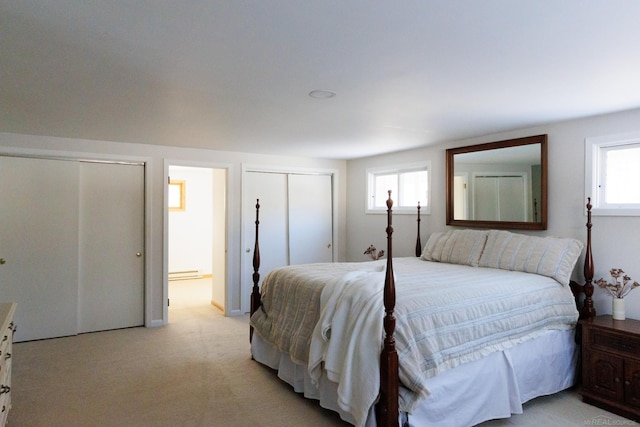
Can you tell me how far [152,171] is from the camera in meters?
4.93

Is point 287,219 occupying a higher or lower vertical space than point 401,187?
lower

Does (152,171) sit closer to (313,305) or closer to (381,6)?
(313,305)

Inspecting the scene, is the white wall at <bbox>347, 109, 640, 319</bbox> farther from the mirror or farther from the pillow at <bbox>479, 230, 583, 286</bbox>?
the pillow at <bbox>479, 230, 583, 286</bbox>

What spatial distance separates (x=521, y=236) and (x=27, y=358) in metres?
→ 4.82

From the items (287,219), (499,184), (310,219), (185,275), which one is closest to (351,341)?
(499,184)

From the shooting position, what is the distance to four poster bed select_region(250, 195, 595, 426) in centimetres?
231

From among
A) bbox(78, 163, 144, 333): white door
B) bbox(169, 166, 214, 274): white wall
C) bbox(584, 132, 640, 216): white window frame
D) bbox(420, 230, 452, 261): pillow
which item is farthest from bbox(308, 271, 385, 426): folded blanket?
bbox(169, 166, 214, 274): white wall

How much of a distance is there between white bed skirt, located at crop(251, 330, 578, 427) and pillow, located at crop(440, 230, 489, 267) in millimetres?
1030

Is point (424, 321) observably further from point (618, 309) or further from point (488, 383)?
point (618, 309)

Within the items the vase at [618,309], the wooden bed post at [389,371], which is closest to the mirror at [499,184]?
the vase at [618,309]

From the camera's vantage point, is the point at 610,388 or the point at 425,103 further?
the point at 425,103

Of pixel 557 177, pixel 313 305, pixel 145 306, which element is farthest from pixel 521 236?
pixel 145 306

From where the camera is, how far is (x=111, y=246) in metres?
4.75

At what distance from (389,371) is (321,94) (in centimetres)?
189
